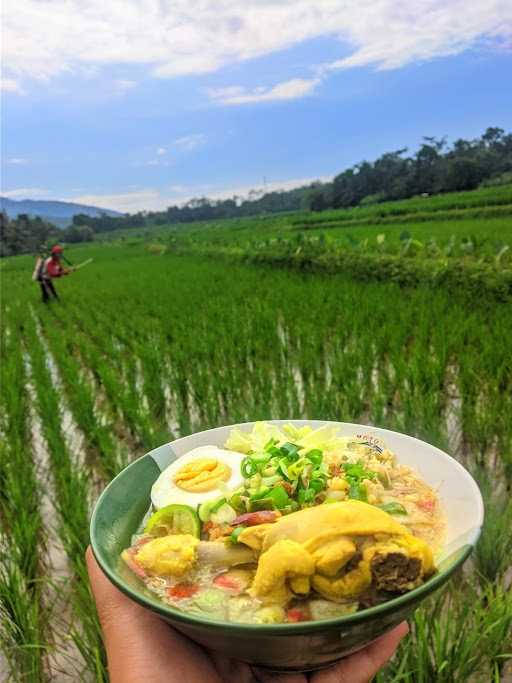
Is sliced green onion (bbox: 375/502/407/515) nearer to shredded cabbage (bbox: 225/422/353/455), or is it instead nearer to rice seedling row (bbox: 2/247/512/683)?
shredded cabbage (bbox: 225/422/353/455)

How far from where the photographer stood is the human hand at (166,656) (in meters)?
0.94

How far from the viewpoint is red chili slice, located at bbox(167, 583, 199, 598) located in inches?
33.6

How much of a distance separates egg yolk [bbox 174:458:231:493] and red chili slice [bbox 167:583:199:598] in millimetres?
219

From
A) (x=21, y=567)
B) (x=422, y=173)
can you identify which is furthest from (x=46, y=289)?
(x=422, y=173)

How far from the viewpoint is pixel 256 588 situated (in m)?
0.79

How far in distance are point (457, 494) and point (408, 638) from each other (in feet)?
2.44

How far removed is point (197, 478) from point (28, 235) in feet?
150

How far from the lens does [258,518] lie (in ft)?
2.96

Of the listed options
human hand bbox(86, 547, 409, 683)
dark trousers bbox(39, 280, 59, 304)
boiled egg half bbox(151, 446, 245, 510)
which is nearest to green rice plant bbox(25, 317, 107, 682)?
human hand bbox(86, 547, 409, 683)

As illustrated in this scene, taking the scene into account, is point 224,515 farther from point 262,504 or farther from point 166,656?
point 166,656

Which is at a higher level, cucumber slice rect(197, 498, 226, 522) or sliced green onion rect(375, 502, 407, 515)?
cucumber slice rect(197, 498, 226, 522)

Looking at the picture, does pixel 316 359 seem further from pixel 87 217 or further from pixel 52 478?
pixel 87 217

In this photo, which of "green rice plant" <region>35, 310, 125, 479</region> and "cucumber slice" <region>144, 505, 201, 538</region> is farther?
"green rice plant" <region>35, 310, 125, 479</region>

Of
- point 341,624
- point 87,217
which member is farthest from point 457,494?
point 87,217
